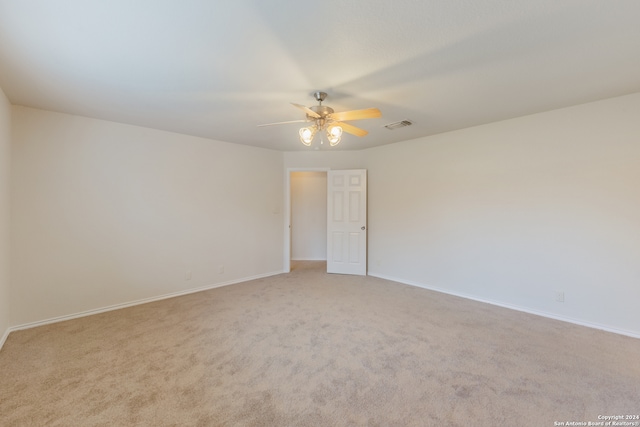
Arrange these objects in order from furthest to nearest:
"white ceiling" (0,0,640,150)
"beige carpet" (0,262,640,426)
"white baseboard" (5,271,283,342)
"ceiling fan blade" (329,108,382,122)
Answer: "white baseboard" (5,271,283,342), "ceiling fan blade" (329,108,382,122), "beige carpet" (0,262,640,426), "white ceiling" (0,0,640,150)

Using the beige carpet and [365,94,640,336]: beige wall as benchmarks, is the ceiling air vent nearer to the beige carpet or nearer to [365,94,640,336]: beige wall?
[365,94,640,336]: beige wall

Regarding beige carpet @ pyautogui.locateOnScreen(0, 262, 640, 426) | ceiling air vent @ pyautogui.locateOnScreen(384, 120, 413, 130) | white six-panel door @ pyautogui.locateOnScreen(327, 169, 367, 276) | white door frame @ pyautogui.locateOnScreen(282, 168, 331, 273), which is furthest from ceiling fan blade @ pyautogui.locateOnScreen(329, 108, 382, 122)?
white door frame @ pyautogui.locateOnScreen(282, 168, 331, 273)

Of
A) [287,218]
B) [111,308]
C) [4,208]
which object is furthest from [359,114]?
[111,308]

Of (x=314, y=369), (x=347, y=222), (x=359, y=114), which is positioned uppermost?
(x=359, y=114)

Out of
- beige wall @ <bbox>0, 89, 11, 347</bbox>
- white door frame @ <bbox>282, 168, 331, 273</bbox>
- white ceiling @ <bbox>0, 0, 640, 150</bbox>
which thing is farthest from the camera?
white door frame @ <bbox>282, 168, 331, 273</bbox>

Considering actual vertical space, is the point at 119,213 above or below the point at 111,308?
above

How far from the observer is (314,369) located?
2025 millimetres

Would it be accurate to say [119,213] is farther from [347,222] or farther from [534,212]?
[534,212]

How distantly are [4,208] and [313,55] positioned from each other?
3326mm

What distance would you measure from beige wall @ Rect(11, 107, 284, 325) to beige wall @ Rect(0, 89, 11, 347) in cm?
10

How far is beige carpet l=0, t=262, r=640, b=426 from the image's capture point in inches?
62.9

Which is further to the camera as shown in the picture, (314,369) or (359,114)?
(359,114)

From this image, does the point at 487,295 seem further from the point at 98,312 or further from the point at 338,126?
the point at 98,312

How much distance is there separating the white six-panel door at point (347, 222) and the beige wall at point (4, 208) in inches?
161
